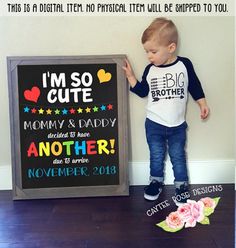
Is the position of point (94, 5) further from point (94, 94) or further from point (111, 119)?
point (111, 119)

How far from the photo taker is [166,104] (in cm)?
218

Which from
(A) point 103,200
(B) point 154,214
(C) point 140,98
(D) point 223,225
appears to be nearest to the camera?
(D) point 223,225

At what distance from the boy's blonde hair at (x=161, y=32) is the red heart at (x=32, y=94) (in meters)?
0.61

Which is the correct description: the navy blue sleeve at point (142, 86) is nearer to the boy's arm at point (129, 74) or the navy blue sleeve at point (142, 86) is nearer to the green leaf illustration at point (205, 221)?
the boy's arm at point (129, 74)

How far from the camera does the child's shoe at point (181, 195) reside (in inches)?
81.4

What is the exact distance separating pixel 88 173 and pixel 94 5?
885 millimetres

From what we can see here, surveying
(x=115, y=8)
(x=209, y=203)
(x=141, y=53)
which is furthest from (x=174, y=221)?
(x=115, y=8)

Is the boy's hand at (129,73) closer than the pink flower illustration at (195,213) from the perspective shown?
No

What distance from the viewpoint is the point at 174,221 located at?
1.84m

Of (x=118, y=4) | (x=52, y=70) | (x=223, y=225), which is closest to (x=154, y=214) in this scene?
(x=223, y=225)
